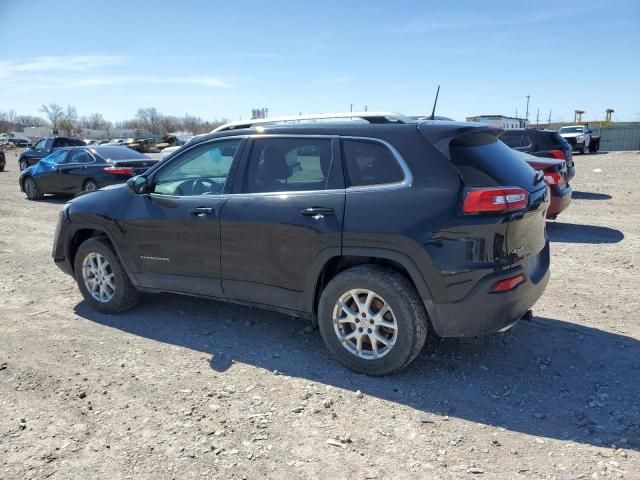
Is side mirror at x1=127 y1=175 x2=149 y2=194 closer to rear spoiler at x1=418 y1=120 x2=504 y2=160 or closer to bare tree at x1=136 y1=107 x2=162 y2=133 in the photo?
rear spoiler at x1=418 y1=120 x2=504 y2=160

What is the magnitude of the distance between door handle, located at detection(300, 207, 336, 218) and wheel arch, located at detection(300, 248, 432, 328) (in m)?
0.27

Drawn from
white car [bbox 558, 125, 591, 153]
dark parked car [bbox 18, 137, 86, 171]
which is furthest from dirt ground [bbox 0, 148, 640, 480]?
white car [bbox 558, 125, 591, 153]

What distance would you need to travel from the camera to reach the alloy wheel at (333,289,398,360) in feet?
12.2

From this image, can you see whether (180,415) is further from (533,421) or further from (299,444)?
(533,421)

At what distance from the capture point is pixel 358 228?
369 centimetres

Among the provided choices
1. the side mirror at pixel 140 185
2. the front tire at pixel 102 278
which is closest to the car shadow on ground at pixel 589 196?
the side mirror at pixel 140 185

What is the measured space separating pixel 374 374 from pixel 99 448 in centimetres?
187

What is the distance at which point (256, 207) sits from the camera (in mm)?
4160

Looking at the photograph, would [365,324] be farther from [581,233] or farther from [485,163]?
[581,233]

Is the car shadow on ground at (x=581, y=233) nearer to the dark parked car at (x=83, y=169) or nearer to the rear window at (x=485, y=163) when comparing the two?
the rear window at (x=485, y=163)

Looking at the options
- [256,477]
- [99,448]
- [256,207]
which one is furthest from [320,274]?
[99,448]

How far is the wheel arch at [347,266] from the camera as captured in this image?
3.56 meters

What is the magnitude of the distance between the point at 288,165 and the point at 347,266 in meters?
0.94

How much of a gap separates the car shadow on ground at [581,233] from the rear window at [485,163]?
4.72 meters
